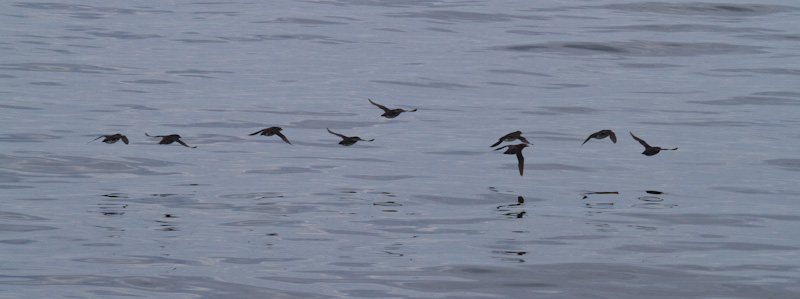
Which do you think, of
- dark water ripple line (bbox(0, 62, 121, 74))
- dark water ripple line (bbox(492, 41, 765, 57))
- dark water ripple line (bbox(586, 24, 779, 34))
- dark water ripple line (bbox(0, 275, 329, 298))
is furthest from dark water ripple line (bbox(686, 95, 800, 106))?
dark water ripple line (bbox(0, 275, 329, 298))

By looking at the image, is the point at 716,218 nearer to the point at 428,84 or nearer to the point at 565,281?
the point at 565,281

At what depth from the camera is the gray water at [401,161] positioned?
43.2ft

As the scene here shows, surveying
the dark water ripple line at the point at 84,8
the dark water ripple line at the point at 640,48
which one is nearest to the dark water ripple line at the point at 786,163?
the dark water ripple line at the point at 640,48

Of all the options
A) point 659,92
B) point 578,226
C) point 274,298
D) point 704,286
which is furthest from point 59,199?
point 659,92

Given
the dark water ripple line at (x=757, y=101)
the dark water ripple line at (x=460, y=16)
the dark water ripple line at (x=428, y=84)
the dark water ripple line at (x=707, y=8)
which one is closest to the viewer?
the dark water ripple line at (x=757, y=101)

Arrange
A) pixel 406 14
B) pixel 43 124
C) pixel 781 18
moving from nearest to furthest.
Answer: pixel 43 124
pixel 781 18
pixel 406 14

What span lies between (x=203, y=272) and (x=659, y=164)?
9991mm

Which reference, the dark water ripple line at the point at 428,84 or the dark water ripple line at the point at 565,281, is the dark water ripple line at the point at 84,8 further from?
the dark water ripple line at the point at 565,281

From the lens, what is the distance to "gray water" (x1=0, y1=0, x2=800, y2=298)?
13156 mm

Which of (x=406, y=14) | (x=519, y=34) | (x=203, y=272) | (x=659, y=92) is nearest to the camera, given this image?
(x=203, y=272)

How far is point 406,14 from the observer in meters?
45.0

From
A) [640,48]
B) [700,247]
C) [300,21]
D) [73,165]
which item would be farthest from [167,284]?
[300,21]

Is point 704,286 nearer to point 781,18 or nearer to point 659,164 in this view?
point 659,164

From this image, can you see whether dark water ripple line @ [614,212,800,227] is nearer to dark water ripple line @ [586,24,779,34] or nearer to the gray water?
the gray water
